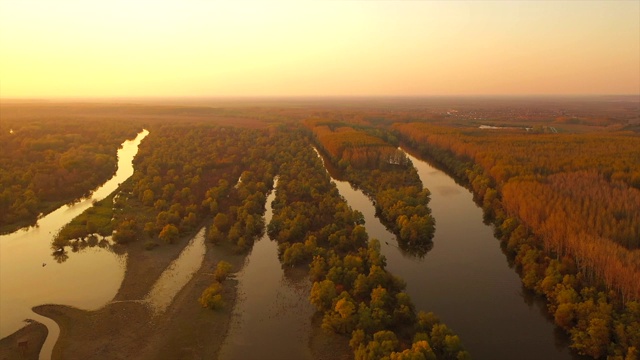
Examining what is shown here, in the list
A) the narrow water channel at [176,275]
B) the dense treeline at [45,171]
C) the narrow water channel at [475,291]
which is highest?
the dense treeline at [45,171]

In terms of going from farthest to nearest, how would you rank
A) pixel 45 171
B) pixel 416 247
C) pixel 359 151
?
1. pixel 359 151
2. pixel 45 171
3. pixel 416 247

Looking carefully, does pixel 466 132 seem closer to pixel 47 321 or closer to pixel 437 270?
pixel 437 270

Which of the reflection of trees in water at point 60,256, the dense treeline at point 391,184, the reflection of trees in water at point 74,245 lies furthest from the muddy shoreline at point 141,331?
the dense treeline at point 391,184

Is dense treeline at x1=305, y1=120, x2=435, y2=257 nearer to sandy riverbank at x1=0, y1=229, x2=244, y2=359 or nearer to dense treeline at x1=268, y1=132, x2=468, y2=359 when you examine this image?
dense treeline at x1=268, y1=132, x2=468, y2=359

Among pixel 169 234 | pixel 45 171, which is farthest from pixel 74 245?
pixel 45 171

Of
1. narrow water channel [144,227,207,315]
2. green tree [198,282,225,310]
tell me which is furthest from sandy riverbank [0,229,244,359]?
narrow water channel [144,227,207,315]

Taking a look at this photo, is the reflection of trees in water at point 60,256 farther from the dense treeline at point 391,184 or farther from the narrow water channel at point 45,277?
the dense treeline at point 391,184

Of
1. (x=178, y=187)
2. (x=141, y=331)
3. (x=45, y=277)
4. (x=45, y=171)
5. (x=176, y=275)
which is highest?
(x=45, y=171)

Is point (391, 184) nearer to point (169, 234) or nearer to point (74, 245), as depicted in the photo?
point (169, 234)
